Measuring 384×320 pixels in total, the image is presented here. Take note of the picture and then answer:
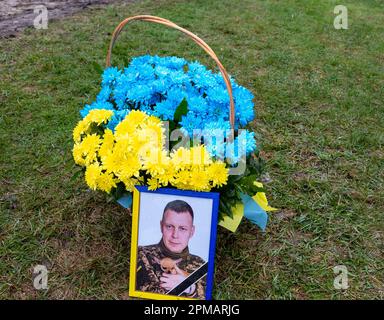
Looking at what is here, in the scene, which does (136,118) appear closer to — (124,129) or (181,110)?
(124,129)

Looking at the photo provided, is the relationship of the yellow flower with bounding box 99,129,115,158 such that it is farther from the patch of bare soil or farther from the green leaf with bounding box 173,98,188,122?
the patch of bare soil

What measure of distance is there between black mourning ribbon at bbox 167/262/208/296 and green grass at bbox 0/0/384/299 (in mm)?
148

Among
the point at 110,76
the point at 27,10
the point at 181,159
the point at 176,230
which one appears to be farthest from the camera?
the point at 27,10

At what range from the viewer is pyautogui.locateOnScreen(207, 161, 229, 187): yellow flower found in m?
1.36

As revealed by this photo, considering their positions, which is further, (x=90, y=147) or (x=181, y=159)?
(x=90, y=147)

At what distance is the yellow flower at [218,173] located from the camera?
1.36 m

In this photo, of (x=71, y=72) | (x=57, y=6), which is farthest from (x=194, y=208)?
(x=57, y=6)

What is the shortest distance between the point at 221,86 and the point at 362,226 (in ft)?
2.94

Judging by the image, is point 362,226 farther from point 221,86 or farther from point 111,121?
point 111,121

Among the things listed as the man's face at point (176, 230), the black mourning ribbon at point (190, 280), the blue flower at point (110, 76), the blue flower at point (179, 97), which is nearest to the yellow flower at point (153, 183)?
the man's face at point (176, 230)

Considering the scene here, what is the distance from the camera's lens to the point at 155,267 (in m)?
1.48

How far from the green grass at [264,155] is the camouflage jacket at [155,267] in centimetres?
12

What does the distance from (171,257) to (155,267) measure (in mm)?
69

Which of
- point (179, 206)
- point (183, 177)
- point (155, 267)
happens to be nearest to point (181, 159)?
point (183, 177)
